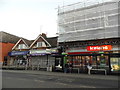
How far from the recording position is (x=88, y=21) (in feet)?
80.0

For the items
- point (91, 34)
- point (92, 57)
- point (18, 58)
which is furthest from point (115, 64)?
point (18, 58)

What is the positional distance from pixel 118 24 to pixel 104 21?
226 centimetres

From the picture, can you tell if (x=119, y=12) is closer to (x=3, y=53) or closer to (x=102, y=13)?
(x=102, y=13)

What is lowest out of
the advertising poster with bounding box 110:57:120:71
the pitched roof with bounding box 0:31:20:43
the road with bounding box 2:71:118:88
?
the road with bounding box 2:71:118:88

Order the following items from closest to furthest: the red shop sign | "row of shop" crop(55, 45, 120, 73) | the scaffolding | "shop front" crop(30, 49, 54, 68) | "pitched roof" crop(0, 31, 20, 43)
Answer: "row of shop" crop(55, 45, 120, 73)
the red shop sign
the scaffolding
"shop front" crop(30, 49, 54, 68)
"pitched roof" crop(0, 31, 20, 43)

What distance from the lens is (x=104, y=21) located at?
22.7 metres

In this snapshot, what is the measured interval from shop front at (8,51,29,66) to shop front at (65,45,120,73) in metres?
14.2

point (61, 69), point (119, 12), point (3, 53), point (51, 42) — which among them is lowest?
point (61, 69)

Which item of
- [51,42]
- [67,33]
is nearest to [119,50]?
[67,33]

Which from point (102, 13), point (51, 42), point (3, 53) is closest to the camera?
point (102, 13)

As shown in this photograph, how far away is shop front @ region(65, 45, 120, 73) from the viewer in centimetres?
2006

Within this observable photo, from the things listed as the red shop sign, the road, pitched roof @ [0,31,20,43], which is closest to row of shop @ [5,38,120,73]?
the red shop sign

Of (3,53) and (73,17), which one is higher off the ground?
(73,17)

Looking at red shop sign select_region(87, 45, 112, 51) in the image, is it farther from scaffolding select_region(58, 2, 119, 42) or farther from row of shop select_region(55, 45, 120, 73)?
scaffolding select_region(58, 2, 119, 42)
